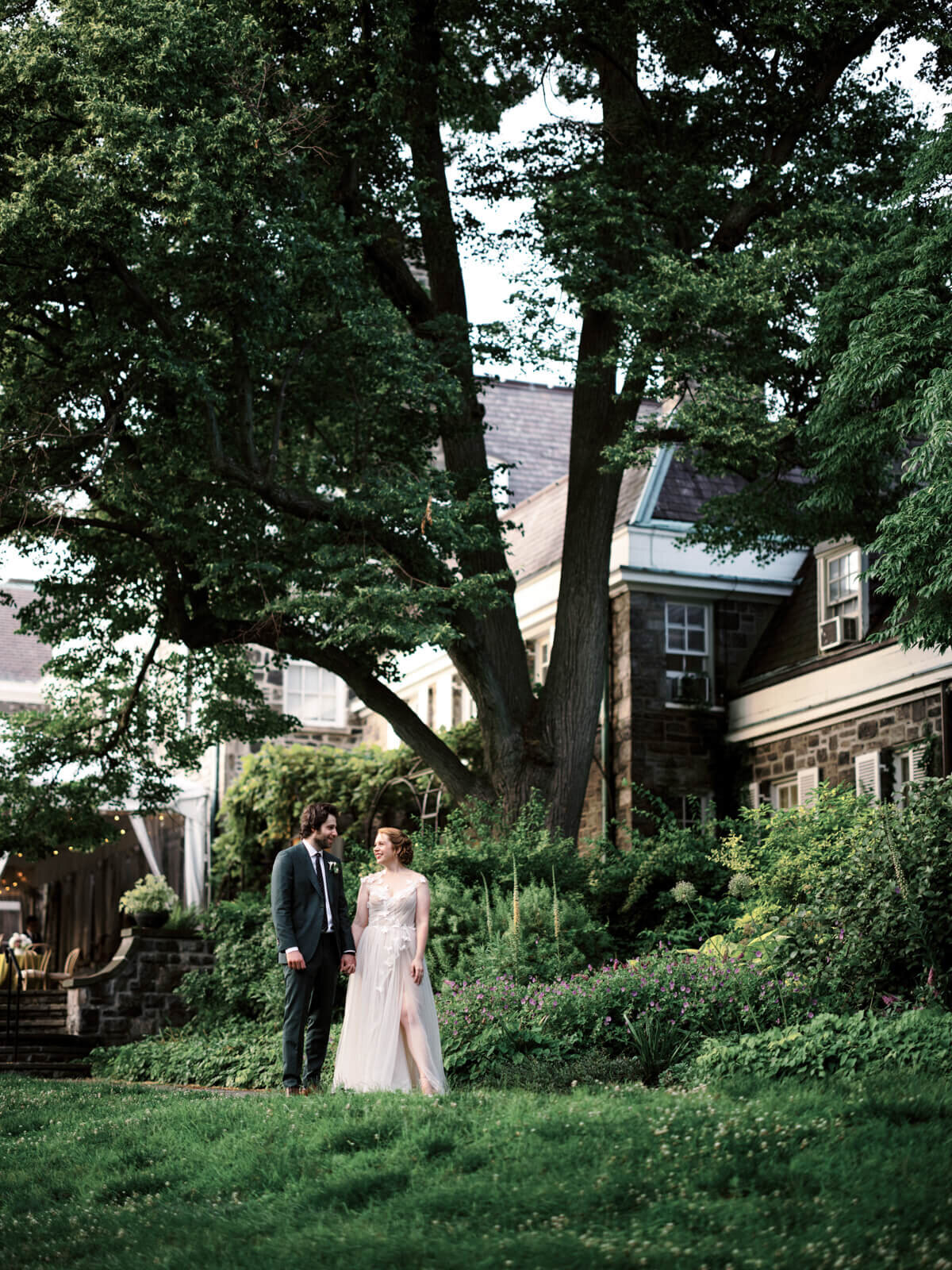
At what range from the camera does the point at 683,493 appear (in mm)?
23859

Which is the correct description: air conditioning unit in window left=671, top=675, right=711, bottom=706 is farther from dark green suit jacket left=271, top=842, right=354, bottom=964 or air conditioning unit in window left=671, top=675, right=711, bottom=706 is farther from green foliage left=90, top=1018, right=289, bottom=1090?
dark green suit jacket left=271, top=842, right=354, bottom=964

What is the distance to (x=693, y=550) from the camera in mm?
23172

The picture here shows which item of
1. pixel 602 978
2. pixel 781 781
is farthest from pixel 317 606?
pixel 781 781

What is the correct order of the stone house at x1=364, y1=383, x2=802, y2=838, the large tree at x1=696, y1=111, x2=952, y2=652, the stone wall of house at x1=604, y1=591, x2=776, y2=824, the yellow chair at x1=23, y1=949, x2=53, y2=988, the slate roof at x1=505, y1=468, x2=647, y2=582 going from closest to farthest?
the large tree at x1=696, y1=111, x2=952, y2=652 < the stone wall of house at x1=604, y1=591, x2=776, y2=824 < the stone house at x1=364, y1=383, x2=802, y2=838 < the yellow chair at x1=23, y1=949, x2=53, y2=988 < the slate roof at x1=505, y1=468, x2=647, y2=582

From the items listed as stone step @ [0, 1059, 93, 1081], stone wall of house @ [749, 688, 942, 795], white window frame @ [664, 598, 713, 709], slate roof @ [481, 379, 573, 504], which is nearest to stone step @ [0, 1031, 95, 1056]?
stone step @ [0, 1059, 93, 1081]

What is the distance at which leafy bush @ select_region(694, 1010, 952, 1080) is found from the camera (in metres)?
8.01

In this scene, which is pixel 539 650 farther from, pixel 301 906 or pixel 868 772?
pixel 301 906

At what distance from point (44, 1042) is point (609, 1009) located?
978cm

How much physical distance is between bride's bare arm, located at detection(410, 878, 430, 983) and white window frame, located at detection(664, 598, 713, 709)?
13.4m

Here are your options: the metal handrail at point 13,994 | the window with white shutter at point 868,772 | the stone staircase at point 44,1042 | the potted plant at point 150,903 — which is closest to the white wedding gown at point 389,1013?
the stone staircase at point 44,1042

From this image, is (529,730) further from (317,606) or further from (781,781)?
(781,781)

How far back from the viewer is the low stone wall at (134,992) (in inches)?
742

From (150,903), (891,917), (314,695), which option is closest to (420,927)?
(891,917)

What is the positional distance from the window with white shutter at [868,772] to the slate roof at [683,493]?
4.88 meters
